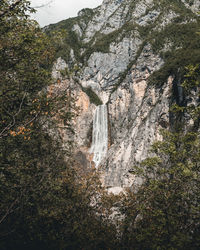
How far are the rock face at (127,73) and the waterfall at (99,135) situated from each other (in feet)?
4.71

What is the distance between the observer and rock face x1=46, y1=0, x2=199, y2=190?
3772cm

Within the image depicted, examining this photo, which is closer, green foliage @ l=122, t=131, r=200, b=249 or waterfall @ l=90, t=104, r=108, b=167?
green foliage @ l=122, t=131, r=200, b=249

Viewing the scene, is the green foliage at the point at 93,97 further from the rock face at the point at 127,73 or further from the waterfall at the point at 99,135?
the waterfall at the point at 99,135

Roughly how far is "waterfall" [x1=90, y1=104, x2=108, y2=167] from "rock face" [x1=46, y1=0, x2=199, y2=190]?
4.71 feet

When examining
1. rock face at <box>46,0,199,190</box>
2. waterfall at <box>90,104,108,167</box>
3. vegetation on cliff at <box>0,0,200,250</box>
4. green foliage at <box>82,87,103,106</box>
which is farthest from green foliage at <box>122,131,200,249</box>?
green foliage at <box>82,87,103,106</box>

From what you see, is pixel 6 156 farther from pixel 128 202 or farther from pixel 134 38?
pixel 134 38

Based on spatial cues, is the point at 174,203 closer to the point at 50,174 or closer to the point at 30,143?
the point at 50,174

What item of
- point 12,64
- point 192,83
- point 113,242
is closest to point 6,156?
point 12,64

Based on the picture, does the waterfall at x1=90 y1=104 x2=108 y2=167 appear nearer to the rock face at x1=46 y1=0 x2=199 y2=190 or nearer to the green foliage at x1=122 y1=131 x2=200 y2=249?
the rock face at x1=46 y1=0 x2=199 y2=190

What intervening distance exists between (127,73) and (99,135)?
2109 centimetres

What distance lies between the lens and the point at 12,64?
281 inches

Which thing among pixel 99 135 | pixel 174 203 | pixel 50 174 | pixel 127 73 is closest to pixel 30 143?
pixel 50 174

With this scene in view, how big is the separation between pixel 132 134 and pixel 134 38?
162 feet

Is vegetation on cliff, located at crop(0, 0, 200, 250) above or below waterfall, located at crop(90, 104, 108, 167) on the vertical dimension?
below
